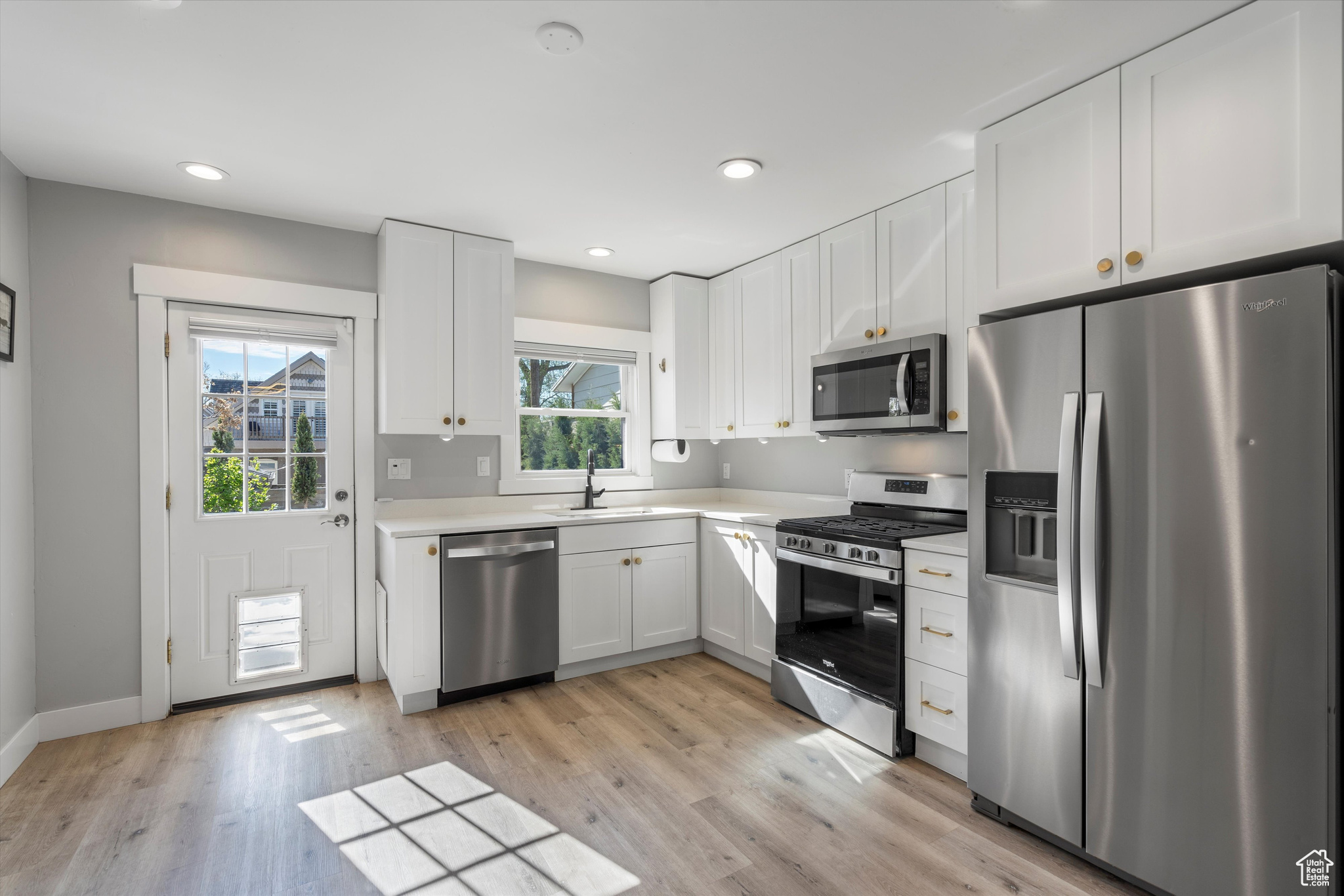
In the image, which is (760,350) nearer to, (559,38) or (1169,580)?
(559,38)

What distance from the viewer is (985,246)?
2303 millimetres

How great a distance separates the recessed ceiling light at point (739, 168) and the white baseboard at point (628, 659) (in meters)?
2.50

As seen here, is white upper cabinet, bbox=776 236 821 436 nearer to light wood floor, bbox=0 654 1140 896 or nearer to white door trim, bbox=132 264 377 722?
light wood floor, bbox=0 654 1140 896

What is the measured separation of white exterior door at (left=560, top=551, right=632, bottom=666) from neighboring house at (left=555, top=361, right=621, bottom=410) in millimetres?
1149

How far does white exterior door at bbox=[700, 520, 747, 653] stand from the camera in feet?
11.7

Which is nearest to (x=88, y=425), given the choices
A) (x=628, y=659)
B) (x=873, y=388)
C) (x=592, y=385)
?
(x=592, y=385)

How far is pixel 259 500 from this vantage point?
3.27 meters

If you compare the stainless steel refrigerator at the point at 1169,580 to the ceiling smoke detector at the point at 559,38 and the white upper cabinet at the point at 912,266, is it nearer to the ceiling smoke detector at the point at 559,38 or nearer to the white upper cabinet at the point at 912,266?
the white upper cabinet at the point at 912,266

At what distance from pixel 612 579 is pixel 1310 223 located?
3.01 m

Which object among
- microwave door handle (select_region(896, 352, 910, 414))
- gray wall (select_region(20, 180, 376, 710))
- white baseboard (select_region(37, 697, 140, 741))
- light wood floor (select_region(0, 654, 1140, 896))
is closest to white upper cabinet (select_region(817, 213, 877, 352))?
microwave door handle (select_region(896, 352, 910, 414))

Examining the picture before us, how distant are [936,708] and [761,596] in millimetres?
1088

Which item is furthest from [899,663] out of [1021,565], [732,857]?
[732,857]

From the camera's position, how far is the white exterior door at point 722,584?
3.57 metres

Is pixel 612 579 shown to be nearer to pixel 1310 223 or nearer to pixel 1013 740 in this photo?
pixel 1013 740
